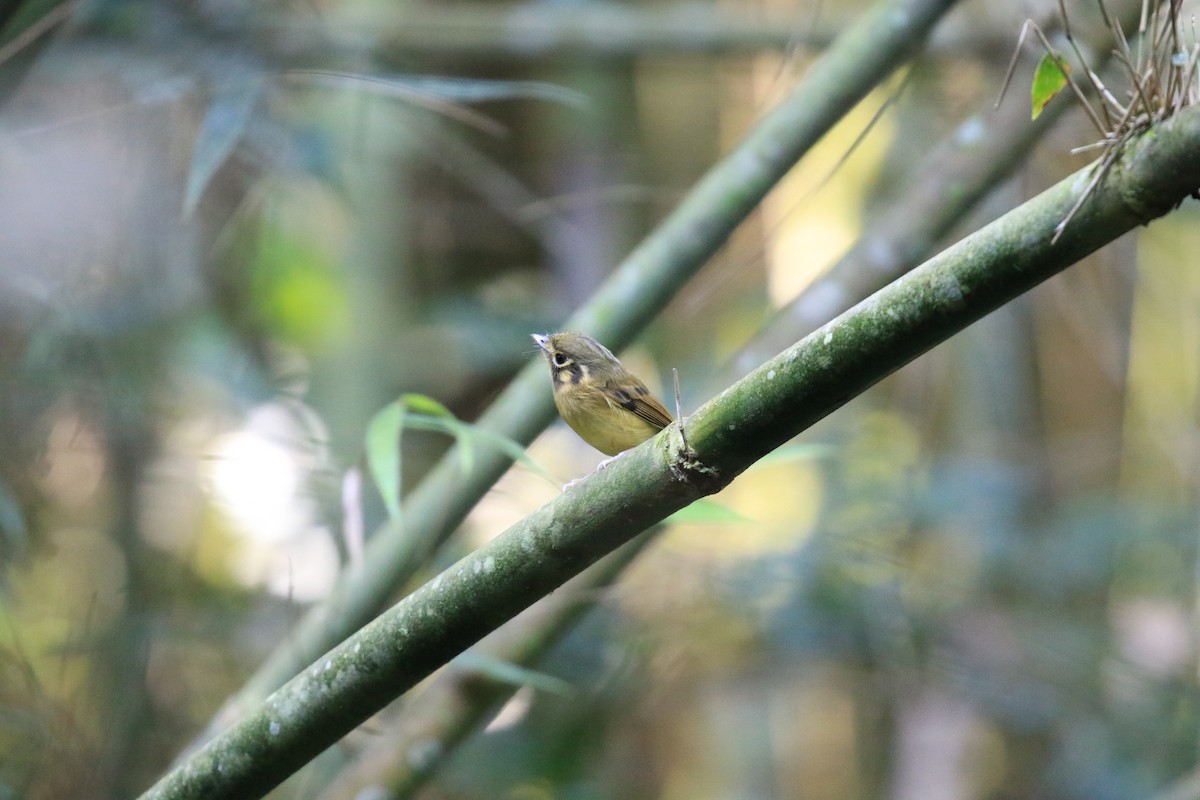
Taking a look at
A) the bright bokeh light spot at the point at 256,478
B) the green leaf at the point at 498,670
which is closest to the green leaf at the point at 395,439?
the green leaf at the point at 498,670

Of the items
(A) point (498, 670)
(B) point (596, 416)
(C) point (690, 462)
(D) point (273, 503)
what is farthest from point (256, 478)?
(C) point (690, 462)

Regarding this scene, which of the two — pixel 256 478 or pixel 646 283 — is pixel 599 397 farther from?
pixel 256 478

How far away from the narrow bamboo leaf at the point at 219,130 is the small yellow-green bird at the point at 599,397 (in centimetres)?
94

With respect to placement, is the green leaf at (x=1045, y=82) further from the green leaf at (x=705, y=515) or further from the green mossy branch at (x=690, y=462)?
the green leaf at (x=705, y=515)

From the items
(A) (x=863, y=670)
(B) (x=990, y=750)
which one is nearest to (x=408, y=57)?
(A) (x=863, y=670)

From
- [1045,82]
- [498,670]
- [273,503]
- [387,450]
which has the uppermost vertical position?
[1045,82]

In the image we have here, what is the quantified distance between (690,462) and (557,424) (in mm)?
2987

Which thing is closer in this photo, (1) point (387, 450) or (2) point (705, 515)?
(1) point (387, 450)

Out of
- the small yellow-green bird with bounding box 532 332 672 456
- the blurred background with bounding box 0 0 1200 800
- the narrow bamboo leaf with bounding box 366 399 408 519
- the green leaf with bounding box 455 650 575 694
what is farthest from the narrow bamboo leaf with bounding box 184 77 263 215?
the green leaf with bounding box 455 650 575 694

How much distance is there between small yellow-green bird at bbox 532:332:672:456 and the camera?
2.82 m

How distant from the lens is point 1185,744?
16.5 ft

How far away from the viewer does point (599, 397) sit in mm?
2834

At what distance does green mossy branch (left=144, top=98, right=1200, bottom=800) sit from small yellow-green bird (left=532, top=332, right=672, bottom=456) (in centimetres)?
125

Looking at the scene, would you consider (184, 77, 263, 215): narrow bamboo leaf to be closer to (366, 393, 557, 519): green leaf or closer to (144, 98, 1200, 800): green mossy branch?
(366, 393, 557, 519): green leaf
